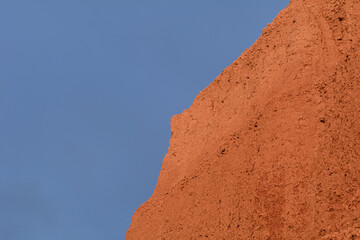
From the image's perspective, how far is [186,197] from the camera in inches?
235

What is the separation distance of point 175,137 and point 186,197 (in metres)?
1.24

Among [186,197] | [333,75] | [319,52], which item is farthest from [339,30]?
[186,197]

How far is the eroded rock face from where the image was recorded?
14.8 feet

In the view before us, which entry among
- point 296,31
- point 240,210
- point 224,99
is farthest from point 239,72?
point 240,210

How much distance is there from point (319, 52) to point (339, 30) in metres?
0.34

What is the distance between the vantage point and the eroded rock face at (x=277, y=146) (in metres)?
4.52

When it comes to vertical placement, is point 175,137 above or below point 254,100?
above

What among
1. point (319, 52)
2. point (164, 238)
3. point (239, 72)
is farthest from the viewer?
point (239, 72)

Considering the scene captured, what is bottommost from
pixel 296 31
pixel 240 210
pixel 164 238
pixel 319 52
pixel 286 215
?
pixel 286 215

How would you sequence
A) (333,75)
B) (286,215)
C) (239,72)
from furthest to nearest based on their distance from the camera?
1. (239,72)
2. (333,75)
3. (286,215)

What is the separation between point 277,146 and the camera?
5164 mm

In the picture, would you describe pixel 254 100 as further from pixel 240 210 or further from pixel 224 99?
pixel 240 210

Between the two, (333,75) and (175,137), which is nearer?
(333,75)

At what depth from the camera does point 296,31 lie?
19.3 ft
